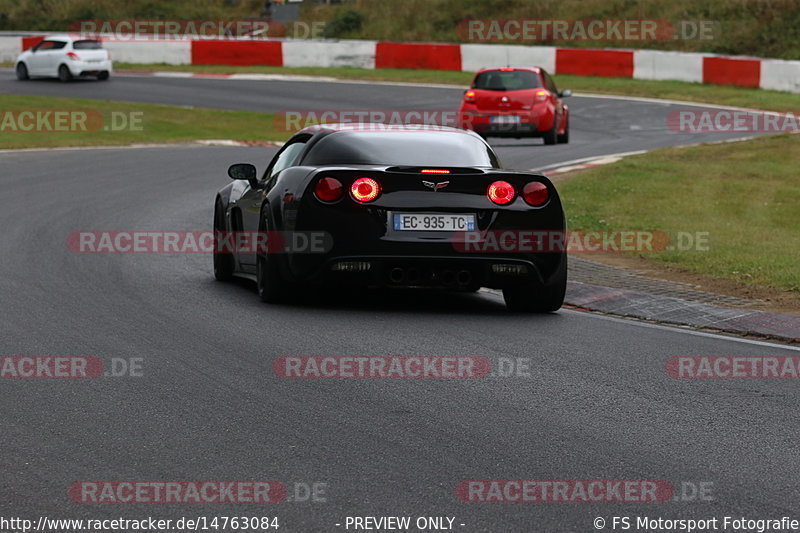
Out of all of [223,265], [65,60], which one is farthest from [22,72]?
[223,265]

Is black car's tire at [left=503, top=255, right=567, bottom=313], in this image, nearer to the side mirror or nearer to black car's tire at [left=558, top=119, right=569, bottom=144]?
the side mirror

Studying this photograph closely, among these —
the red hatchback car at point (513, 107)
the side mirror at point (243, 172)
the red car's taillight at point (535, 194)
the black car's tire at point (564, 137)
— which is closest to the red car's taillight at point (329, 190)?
the red car's taillight at point (535, 194)

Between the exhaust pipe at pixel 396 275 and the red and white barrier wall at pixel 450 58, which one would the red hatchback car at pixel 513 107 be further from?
the exhaust pipe at pixel 396 275

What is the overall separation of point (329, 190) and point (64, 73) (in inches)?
1316

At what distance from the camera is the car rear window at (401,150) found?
10.3 metres

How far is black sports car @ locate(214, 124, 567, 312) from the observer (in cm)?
984

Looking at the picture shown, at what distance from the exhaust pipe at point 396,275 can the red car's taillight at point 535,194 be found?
98 centimetres

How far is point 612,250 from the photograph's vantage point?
13750 millimetres

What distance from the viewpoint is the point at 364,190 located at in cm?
985

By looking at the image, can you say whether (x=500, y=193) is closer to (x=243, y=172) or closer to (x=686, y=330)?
(x=686, y=330)

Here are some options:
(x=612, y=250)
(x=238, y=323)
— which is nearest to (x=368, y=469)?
(x=238, y=323)

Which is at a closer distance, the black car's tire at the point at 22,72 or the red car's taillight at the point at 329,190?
the red car's taillight at the point at 329,190

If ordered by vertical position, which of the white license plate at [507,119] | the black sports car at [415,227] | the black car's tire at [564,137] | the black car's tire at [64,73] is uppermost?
the black sports car at [415,227]

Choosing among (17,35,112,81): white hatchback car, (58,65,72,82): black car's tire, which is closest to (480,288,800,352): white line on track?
(17,35,112,81): white hatchback car
